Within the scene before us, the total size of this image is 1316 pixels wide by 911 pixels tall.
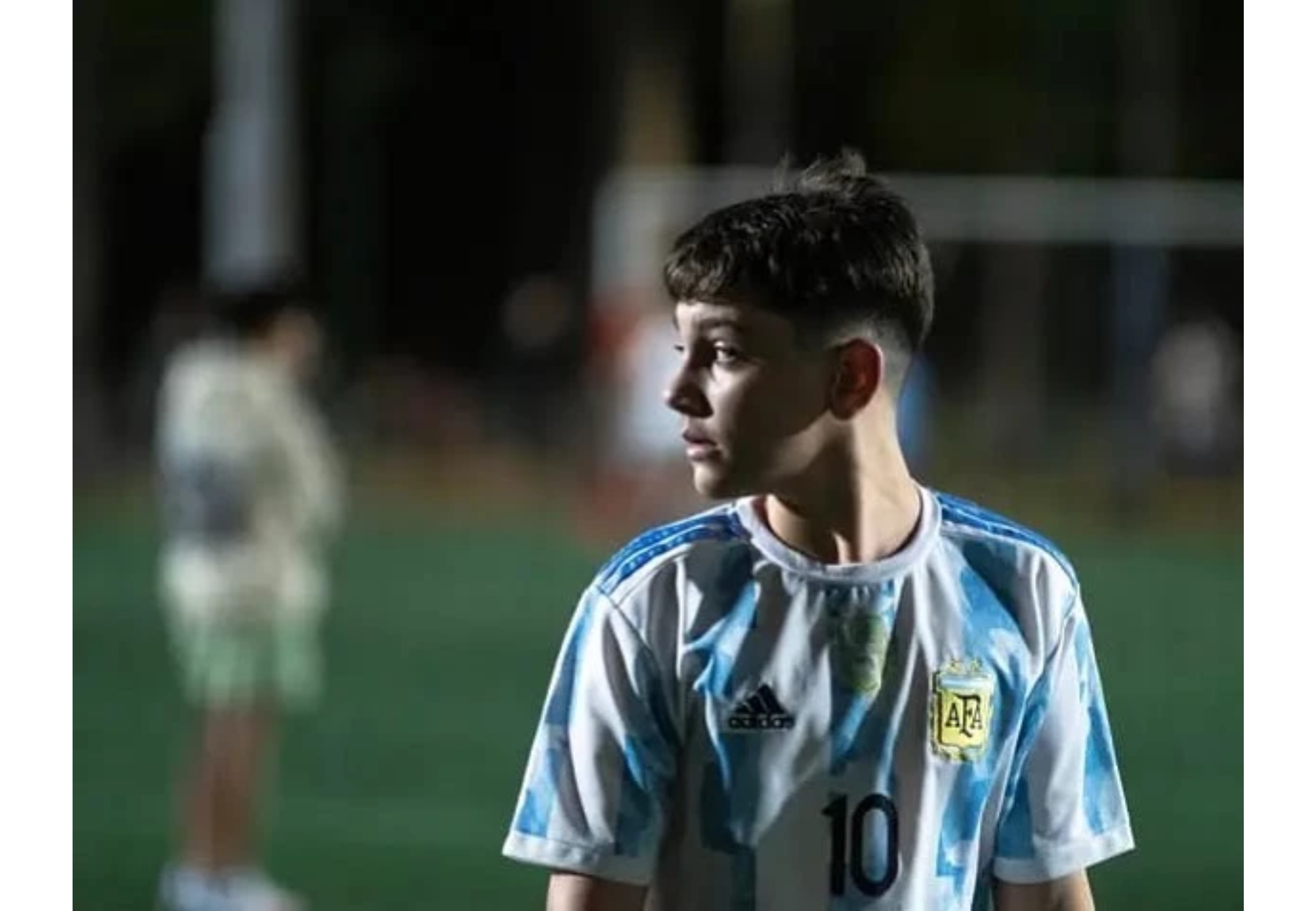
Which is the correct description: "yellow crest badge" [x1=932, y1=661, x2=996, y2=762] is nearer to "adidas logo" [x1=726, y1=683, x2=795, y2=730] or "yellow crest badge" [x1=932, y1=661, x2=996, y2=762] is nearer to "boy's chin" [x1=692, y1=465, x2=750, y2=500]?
"adidas logo" [x1=726, y1=683, x2=795, y2=730]

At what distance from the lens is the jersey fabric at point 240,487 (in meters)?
8.32

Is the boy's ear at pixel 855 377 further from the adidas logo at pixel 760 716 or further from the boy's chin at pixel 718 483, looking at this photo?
the adidas logo at pixel 760 716

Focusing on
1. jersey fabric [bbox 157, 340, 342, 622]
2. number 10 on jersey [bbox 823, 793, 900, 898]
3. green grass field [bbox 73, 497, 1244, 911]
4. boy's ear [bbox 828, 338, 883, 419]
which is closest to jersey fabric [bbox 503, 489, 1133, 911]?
number 10 on jersey [bbox 823, 793, 900, 898]

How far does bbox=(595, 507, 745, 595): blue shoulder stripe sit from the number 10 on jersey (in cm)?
27

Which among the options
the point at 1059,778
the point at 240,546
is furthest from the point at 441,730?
the point at 1059,778

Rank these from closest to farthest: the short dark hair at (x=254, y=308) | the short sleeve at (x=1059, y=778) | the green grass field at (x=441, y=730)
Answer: the short sleeve at (x=1059, y=778) < the short dark hair at (x=254, y=308) < the green grass field at (x=441, y=730)

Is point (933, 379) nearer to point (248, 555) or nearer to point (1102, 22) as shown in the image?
point (1102, 22)

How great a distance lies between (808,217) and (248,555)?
5.72 meters

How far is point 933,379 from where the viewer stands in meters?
25.8

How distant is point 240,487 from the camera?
27.5ft

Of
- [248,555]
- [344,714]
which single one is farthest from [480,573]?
[248,555]

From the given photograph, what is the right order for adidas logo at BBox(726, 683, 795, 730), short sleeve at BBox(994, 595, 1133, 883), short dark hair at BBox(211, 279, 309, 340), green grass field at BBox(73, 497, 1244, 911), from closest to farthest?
adidas logo at BBox(726, 683, 795, 730)
short sleeve at BBox(994, 595, 1133, 883)
short dark hair at BBox(211, 279, 309, 340)
green grass field at BBox(73, 497, 1244, 911)

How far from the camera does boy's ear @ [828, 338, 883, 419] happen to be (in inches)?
115

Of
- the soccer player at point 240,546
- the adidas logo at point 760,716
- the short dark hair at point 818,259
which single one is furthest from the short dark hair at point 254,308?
the adidas logo at point 760,716
